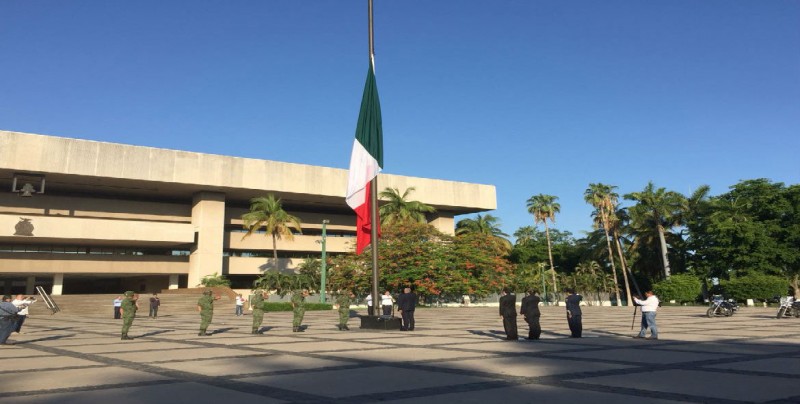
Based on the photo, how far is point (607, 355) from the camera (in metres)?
10.6

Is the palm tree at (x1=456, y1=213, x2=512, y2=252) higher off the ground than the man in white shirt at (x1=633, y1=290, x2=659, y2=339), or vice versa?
the palm tree at (x1=456, y1=213, x2=512, y2=252)

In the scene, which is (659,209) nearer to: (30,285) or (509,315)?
(509,315)

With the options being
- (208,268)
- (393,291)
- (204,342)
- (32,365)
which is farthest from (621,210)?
(32,365)

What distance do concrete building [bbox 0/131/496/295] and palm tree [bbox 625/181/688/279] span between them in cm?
2290

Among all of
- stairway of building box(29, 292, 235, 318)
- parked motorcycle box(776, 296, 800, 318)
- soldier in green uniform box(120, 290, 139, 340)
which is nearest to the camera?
soldier in green uniform box(120, 290, 139, 340)

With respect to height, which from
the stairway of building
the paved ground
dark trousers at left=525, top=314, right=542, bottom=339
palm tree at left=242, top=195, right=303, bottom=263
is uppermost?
palm tree at left=242, top=195, right=303, bottom=263

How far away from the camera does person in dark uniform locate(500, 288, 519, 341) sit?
14273 mm

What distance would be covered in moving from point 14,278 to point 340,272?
1319 inches

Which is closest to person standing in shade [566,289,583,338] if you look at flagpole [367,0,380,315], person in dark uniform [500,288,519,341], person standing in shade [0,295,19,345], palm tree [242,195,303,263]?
person in dark uniform [500,288,519,341]

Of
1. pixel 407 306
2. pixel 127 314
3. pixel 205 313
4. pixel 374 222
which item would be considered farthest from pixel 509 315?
pixel 127 314

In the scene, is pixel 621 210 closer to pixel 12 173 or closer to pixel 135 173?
pixel 135 173

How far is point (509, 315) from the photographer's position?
14391mm

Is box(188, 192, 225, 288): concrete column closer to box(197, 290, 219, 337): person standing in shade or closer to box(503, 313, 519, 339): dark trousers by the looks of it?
box(197, 290, 219, 337): person standing in shade

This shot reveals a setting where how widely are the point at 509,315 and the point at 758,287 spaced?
38.4 metres
